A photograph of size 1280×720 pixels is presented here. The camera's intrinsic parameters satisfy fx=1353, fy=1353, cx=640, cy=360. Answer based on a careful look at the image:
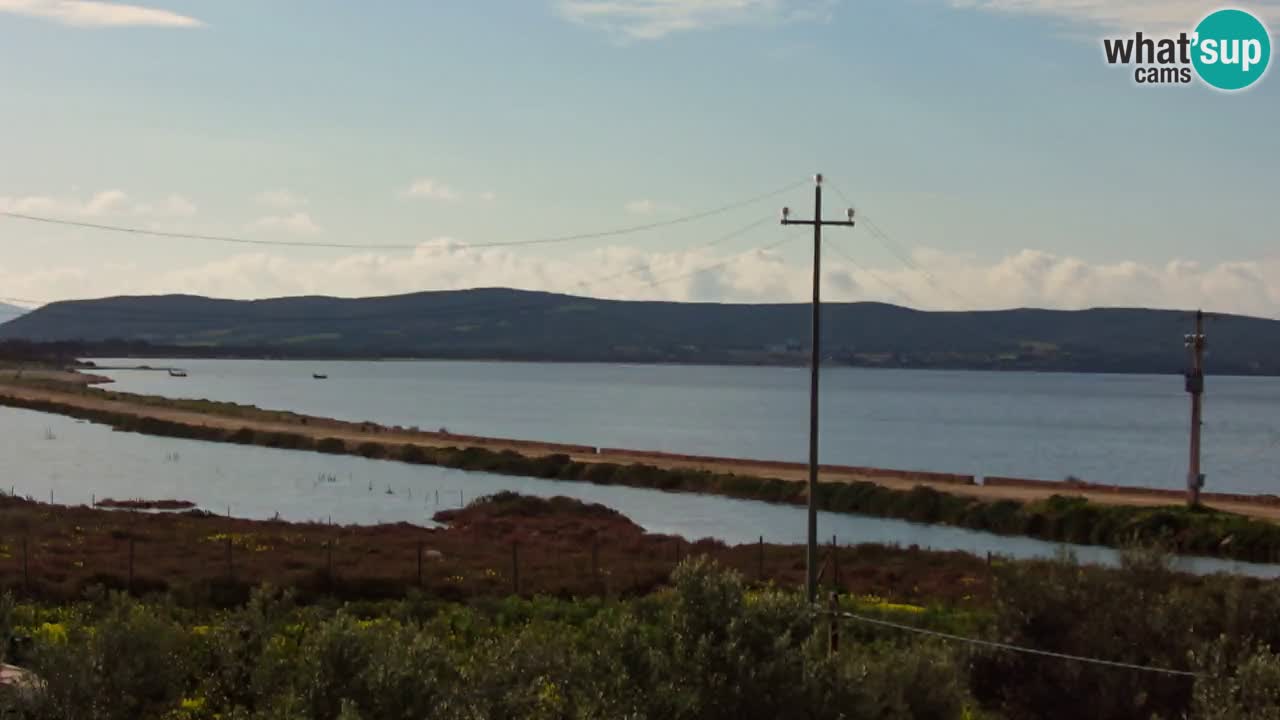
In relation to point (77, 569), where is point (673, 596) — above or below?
above

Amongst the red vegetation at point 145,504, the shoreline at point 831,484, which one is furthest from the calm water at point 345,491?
the shoreline at point 831,484

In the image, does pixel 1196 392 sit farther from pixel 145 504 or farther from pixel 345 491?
pixel 145 504

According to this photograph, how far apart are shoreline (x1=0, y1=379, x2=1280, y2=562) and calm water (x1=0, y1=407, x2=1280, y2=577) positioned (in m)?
1.84

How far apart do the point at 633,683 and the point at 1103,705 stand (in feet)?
32.5

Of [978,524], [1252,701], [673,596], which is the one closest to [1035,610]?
[1252,701]

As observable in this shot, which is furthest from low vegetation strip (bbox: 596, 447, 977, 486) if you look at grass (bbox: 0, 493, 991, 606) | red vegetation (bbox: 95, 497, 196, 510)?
red vegetation (bbox: 95, 497, 196, 510)

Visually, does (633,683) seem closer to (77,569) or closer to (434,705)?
(434,705)

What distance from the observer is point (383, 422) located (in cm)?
16150

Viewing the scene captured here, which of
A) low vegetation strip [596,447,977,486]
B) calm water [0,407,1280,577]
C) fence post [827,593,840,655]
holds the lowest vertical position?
calm water [0,407,1280,577]

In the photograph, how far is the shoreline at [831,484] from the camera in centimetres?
6219

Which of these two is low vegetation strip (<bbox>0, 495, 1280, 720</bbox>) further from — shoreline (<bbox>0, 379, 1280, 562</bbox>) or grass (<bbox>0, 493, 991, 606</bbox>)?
shoreline (<bbox>0, 379, 1280, 562</bbox>)

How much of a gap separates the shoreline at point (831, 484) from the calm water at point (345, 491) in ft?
6.02

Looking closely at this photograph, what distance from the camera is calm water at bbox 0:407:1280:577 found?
66.9 m

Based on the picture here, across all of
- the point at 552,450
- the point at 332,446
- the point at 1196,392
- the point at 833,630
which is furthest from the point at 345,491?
the point at 833,630
